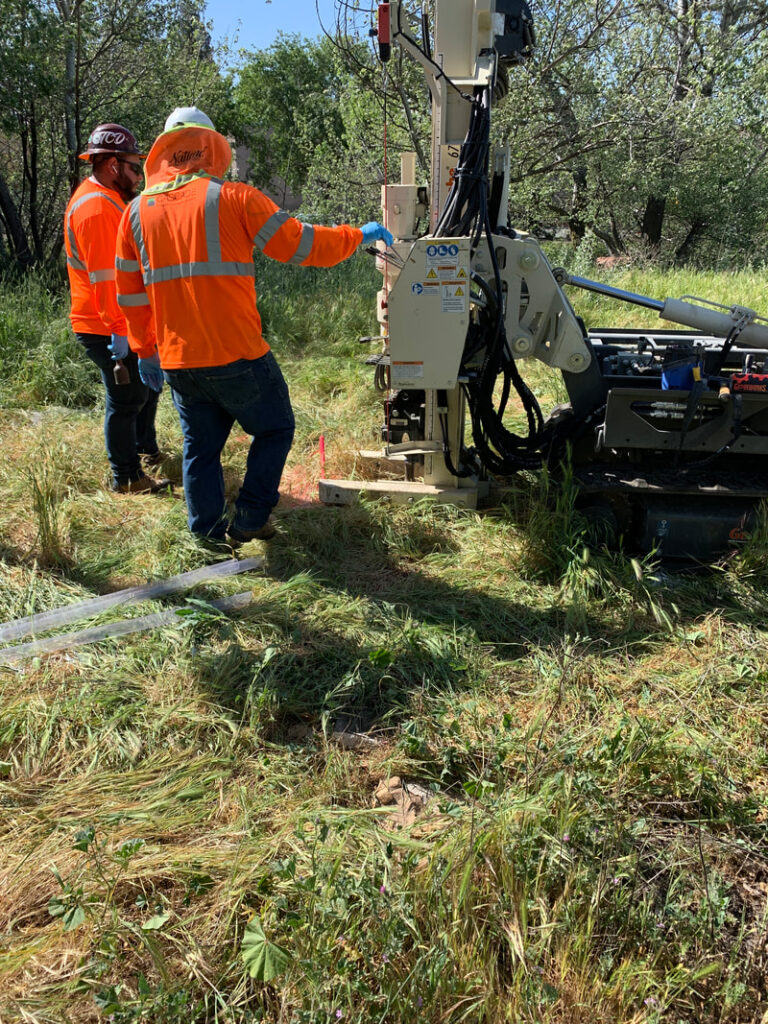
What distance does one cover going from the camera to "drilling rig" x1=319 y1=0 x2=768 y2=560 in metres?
3.61

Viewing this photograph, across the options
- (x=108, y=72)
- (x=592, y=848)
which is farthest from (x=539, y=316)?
(x=108, y=72)

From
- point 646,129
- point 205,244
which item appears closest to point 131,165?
point 205,244

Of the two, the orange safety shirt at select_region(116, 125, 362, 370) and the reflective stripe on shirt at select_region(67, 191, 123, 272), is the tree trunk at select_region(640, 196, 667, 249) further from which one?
the orange safety shirt at select_region(116, 125, 362, 370)

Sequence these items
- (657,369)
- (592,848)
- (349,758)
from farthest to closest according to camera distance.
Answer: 1. (657,369)
2. (349,758)
3. (592,848)

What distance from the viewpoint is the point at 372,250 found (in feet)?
12.2

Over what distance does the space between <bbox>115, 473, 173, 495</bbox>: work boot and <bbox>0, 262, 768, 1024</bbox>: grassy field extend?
27 centimetres

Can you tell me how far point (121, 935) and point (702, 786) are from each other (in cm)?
173

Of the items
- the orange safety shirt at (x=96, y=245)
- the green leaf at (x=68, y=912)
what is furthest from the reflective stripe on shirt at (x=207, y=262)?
the green leaf at (x=68, y=912)

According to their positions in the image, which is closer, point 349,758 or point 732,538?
point 349,758

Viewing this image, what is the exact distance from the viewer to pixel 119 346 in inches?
165

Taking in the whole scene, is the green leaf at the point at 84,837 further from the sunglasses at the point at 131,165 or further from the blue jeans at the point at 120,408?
the sunglasses at the point at 131,165

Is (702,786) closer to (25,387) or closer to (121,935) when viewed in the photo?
(121,935)

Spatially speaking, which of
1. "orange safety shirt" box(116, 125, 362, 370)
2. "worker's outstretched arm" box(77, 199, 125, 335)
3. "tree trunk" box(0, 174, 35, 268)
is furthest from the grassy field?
"tree trunk" box(0, 174, 35, 268)

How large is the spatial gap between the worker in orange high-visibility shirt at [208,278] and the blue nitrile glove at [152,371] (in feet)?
0.56
